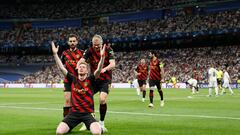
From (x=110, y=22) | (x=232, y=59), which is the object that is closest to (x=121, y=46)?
(x=110, y=22)

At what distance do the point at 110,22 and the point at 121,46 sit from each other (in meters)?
5.73

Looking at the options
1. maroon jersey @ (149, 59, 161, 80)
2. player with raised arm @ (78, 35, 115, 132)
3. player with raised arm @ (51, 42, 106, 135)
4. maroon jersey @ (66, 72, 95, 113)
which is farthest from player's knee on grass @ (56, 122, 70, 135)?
maroon jersey @ (149, 59, 161, 80)

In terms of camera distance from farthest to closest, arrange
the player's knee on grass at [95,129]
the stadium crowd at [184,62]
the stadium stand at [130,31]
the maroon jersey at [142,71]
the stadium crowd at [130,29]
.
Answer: the stadium crowd at [130,29] < the stadium stand at [130,31] < the stadium crowd at [184,62] < the maroon jersey at [142,71] < the player's knee on grass at [95,129]

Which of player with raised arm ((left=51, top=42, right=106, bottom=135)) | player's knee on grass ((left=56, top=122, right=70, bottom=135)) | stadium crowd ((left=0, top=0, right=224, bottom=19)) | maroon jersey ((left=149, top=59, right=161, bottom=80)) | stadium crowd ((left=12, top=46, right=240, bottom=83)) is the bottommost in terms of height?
player's knee on grass ((left=56, top=122, right=70, bottom=135))

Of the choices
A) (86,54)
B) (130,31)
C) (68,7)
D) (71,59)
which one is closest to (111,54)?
(86,54)

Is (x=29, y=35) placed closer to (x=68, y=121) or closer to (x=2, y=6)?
(x=2, y=6)

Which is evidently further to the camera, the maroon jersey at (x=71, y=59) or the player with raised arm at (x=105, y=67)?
the maroon jersey at (x=71, y=59)

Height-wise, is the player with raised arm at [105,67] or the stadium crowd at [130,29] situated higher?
the stadium crowd at [130,29]

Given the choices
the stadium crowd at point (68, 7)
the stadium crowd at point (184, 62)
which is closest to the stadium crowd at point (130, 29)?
the stadium crowd at point (68, 7)

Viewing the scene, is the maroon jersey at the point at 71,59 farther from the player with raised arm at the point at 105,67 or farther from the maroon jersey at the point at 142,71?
the maroon jersey at the point at 142,71

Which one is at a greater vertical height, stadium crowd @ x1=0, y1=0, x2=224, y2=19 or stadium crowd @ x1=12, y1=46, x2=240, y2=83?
stadium crowd @ x1=0, y1=0, x2=224, y2=19

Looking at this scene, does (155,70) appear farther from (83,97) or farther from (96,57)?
(83,97)

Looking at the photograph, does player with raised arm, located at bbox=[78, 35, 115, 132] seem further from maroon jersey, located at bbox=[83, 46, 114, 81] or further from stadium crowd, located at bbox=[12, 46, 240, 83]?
stadium crowd, located at bbox=[12, 46, 240, 83]

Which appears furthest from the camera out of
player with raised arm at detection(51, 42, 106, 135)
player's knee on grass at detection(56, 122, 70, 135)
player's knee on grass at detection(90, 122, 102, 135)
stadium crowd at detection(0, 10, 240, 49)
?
stadium crowd at detection(0, 10, 240, 49)
